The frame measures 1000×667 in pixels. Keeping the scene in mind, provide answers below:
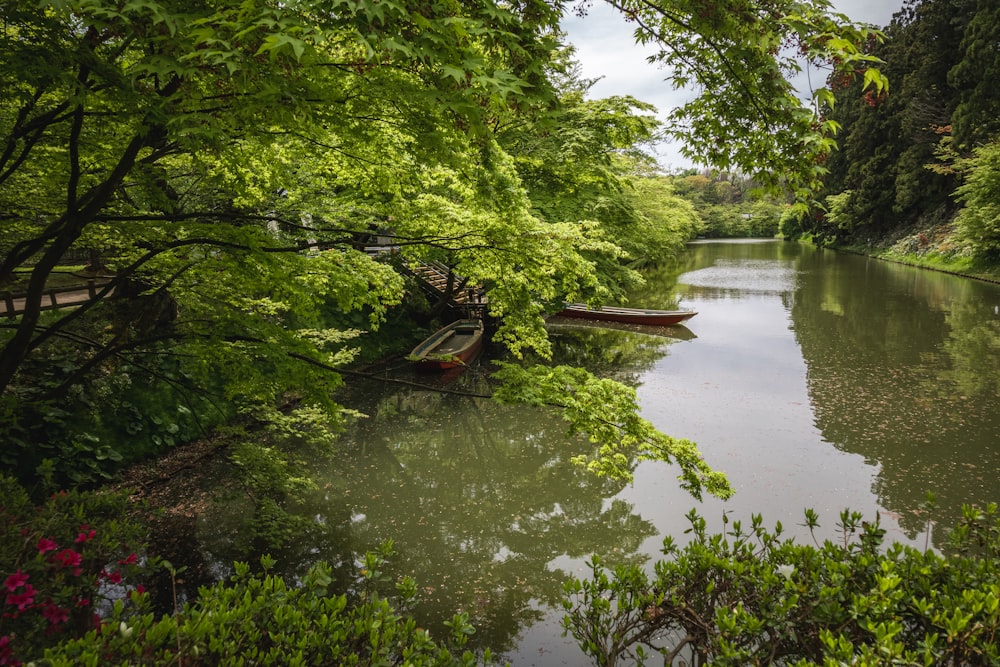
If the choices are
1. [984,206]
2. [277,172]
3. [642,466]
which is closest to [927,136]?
[984,206]

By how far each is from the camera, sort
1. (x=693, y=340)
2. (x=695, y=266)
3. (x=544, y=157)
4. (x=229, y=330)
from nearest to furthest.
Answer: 1. (x=229, y=330)
2. (x=544, y=157)
3. (x=693, y=340)
4. (x=695, y=266)

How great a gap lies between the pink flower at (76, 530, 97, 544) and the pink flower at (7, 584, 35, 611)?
0.55 meters

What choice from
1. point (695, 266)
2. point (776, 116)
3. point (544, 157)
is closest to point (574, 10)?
point (776, 116)

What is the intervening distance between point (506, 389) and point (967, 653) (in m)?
3.09

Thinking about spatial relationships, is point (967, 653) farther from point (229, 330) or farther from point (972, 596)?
point (229, 330)

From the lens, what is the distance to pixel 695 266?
41.1 m

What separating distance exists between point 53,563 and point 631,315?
18.3m

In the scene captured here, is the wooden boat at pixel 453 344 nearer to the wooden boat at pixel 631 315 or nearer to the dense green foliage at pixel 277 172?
the dense green foliage at pixel 277 172

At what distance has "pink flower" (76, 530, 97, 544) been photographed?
3.22 m

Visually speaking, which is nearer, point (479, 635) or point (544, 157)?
point (479, 635)

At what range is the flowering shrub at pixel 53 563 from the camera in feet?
8.95

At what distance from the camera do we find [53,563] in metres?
3.00

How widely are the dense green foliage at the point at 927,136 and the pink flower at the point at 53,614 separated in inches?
1223

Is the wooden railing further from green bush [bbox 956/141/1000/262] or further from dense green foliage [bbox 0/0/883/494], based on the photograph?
green bush [bbox 956/141/1000/262]
